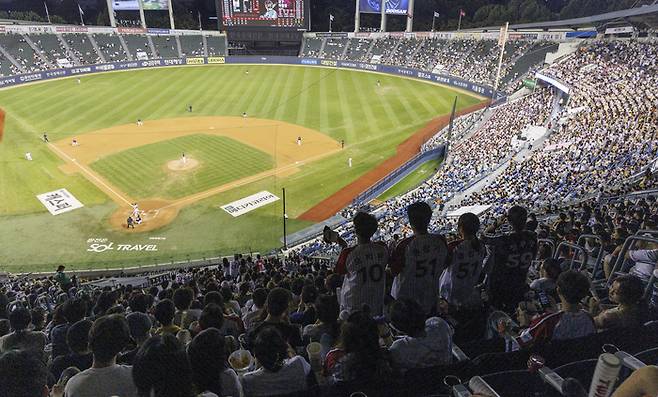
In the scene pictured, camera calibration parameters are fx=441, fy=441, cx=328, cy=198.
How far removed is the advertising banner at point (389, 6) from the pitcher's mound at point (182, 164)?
192 feet

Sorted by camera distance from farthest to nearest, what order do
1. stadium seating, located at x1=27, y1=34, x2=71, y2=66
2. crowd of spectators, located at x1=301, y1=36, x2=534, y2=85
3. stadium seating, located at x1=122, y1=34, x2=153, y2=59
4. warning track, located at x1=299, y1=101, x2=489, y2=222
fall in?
stadium seating, located at x1=122, y1=34, x2=153, y2=59 < stadium seating, located at x1=27, y1=34, x2=71, y2=66 < crowd of spectators, located at x1=301, y1=36, x2=534, y2=85 < warning track, located at x1=299, y1=101, x2=489, y2=222

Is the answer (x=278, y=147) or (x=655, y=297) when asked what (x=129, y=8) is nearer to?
(x=278, y=147)

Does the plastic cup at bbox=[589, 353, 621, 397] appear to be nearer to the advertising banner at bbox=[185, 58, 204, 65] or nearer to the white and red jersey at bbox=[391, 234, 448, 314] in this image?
the white and red jersey at bbox=[391, 234, 448, 314]

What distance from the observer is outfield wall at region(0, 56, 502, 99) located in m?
57.1

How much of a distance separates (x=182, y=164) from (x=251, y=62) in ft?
151

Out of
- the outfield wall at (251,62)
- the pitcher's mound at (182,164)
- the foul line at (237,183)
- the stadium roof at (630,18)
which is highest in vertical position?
the stadium roof at (630,18)

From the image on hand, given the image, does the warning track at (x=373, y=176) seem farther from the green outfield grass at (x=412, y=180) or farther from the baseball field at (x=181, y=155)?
the green outfield grass at (x=412, y=180)

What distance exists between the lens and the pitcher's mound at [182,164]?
3259 centimetres

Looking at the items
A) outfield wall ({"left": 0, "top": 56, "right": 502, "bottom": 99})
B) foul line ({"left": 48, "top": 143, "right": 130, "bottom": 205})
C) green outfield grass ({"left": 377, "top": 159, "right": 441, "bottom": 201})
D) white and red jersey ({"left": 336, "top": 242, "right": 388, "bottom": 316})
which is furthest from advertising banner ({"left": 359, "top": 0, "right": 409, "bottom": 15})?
white and red jersey ({"left": 336, "top": 242, "right": 388, "bottom": 316})

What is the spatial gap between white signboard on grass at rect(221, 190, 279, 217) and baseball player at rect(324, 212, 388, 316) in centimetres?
2140

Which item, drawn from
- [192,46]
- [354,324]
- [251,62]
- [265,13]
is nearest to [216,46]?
[192,46]

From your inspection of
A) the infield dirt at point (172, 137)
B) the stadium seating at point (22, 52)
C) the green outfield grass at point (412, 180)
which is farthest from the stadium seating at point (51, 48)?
the green outfield grass at point (412, 180)

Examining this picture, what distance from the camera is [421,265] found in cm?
591

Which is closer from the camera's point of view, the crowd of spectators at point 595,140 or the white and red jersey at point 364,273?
the white and red jersey at point 364,273
